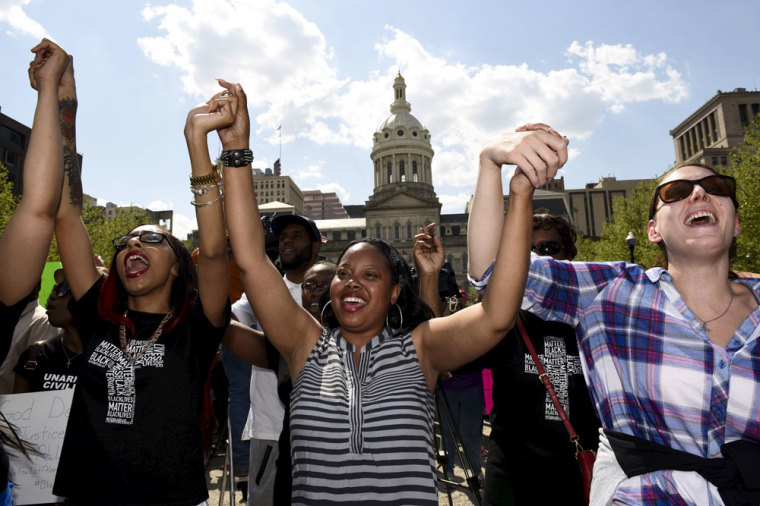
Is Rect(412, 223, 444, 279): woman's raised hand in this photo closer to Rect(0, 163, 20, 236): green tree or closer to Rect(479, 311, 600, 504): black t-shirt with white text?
Rect(479, 311, 600, 504): black t-shirt with white text

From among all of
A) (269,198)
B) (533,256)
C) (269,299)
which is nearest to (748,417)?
(533,256)

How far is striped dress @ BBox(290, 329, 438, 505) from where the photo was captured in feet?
6.42

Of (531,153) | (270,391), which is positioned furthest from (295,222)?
(531,153)

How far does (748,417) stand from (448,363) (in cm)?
107

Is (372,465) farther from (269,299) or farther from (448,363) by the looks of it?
(269,299)

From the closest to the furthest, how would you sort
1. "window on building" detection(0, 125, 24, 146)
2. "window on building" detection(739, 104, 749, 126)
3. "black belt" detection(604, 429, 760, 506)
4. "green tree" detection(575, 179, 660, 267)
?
"black belt" detection(604, 429, 760, 506) → "green tree" detection(575, 179, 660, 267) → "window on building" detection(0, 125, 24, 146) → "window on building" detection(739, 104, 749, 126)

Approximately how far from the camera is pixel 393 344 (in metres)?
2.28

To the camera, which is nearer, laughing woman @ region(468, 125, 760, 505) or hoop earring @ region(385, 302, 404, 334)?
laughing woman @ region(468, 125, 760, 505)

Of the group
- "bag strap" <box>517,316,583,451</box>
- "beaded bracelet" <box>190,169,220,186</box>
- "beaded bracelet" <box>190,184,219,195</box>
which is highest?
"beaded bracelet" <box>190,169,220,186</box>

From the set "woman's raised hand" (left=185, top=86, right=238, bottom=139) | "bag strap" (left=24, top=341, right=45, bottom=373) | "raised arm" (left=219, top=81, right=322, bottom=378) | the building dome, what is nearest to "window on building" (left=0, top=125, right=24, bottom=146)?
the building dome

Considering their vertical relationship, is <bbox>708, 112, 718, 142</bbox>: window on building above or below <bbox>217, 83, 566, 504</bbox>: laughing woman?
above

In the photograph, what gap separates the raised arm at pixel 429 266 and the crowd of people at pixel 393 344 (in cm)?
57

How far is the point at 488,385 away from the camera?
19.2 ft

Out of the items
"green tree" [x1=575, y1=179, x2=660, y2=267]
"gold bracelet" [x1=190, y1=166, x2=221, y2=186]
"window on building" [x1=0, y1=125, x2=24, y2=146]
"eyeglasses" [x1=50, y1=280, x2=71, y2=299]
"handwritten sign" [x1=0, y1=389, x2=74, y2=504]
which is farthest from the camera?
"window on building" [x1=0, y1=125, x2=24, y2=146]
